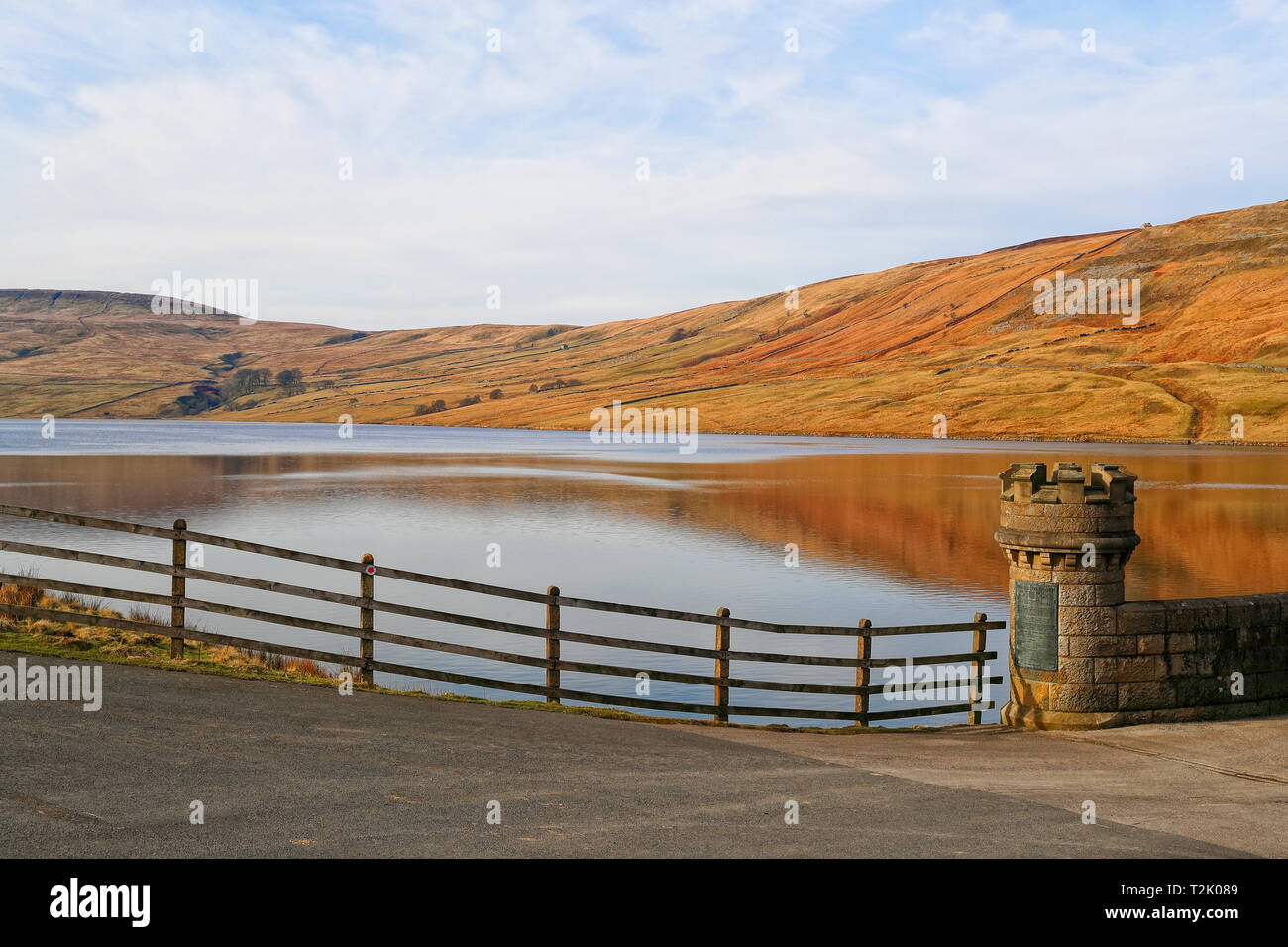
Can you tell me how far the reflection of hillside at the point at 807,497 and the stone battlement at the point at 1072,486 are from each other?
17.8 meters

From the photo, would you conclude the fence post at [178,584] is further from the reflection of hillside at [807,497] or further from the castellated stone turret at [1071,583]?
the reflection of hillside at [807,497]

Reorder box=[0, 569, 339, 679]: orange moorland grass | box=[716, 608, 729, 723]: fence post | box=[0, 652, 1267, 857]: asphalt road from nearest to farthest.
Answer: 1. box=[0, 652, 1267, 857]: asphalt road
2. box=[716, 608, 729, 723]: fence post
3. box=[0, 569, 339, 679]: orange moorland grass

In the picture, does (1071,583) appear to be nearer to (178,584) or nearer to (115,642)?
(178,584)

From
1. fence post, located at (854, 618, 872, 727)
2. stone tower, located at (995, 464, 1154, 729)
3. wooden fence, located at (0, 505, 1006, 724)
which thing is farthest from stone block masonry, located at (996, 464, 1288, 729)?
fence post, located at (854, 618, 872, 727)

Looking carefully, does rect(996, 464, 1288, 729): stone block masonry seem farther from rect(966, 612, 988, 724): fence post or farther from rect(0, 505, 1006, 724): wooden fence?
rect(0, 505, 1006, 724): wooden fence

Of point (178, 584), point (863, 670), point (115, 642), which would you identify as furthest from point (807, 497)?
point (178, 584)

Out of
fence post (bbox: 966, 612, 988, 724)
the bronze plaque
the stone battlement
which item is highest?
the stone battlement

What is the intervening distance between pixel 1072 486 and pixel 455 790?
9016mm

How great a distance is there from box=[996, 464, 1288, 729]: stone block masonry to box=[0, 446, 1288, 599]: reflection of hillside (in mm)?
16800

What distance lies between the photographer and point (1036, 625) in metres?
14.0

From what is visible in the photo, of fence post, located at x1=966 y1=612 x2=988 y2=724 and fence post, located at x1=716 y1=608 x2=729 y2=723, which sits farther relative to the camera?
fence post, located at x1=966 y1=612 x2=988 y2=724

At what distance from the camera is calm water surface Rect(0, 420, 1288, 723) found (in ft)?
85.4

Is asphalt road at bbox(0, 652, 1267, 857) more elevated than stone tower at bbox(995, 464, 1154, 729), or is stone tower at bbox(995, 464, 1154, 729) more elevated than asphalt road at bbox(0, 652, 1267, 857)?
stone tower at bbox(995, 464, 1154, 729)
